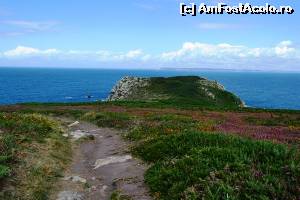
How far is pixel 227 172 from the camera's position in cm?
1435

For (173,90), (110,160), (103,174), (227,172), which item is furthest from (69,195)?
(173,90)

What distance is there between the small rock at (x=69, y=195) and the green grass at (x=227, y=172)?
253cm

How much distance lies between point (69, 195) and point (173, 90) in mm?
81989

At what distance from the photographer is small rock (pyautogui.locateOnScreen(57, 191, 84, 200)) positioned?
49.4 ft

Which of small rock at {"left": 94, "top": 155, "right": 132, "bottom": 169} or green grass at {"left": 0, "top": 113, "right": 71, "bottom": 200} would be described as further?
small rock at {"left": 94, "top": 155, "right": 132, "bottom": 169}

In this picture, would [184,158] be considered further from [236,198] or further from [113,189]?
[236,198]

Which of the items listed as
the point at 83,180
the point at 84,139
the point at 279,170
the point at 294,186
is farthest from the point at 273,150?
the point at 84,139

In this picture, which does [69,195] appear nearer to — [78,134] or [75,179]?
[75,179]

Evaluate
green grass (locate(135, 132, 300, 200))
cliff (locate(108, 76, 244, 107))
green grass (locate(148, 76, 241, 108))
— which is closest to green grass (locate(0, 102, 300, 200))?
green grass (locate(135, 132, 300, 200))

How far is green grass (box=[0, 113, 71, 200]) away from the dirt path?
62 centimetres

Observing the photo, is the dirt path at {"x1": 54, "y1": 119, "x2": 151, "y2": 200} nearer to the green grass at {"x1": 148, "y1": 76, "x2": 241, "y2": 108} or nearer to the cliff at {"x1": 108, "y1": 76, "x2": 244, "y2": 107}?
the cliff at {"x1": 108, "y1": 76, "x2": 244, "y2": 107}

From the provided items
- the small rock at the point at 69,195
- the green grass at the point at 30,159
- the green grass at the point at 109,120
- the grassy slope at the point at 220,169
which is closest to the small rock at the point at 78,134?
the green grass at the point at 30,159

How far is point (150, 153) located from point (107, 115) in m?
19.0

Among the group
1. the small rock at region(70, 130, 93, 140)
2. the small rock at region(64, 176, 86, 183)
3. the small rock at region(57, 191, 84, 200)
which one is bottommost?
the small rock at region(70, 130, 93, 140)
